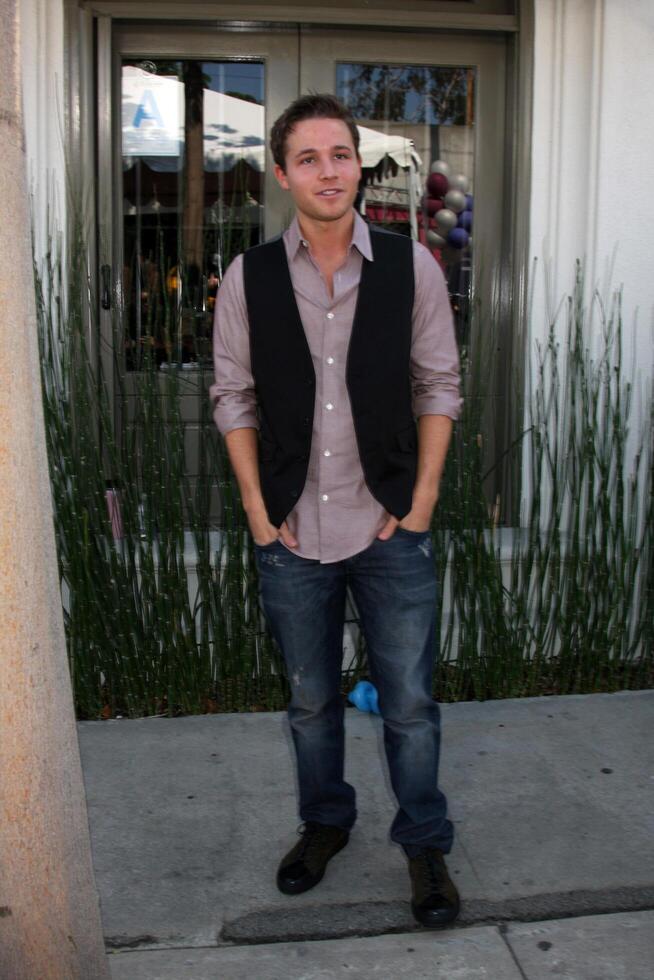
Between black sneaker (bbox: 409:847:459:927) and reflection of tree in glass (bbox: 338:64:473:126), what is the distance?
324 cm

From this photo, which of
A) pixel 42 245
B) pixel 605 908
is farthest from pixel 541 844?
pixel 42 245

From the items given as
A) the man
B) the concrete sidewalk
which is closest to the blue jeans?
the man

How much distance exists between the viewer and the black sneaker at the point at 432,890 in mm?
2475

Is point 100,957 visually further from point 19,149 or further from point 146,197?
point 146,197

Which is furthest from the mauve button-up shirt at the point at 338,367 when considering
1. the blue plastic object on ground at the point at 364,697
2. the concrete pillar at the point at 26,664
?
the blue plastic object on ground at the point at 364,697

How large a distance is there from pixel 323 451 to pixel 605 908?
130cm

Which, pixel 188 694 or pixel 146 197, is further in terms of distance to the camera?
pixel 146 197

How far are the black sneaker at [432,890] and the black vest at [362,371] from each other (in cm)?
83

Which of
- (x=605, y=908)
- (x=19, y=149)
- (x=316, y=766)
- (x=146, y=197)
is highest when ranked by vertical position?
(x=146, y=197)

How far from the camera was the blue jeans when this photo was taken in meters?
2.47

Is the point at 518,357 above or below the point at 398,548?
above

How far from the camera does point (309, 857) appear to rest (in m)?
2.67

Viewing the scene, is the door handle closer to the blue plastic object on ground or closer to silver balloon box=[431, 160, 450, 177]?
silver balloon box=[431, 160, 450, 177]

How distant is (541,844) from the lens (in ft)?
9.41
